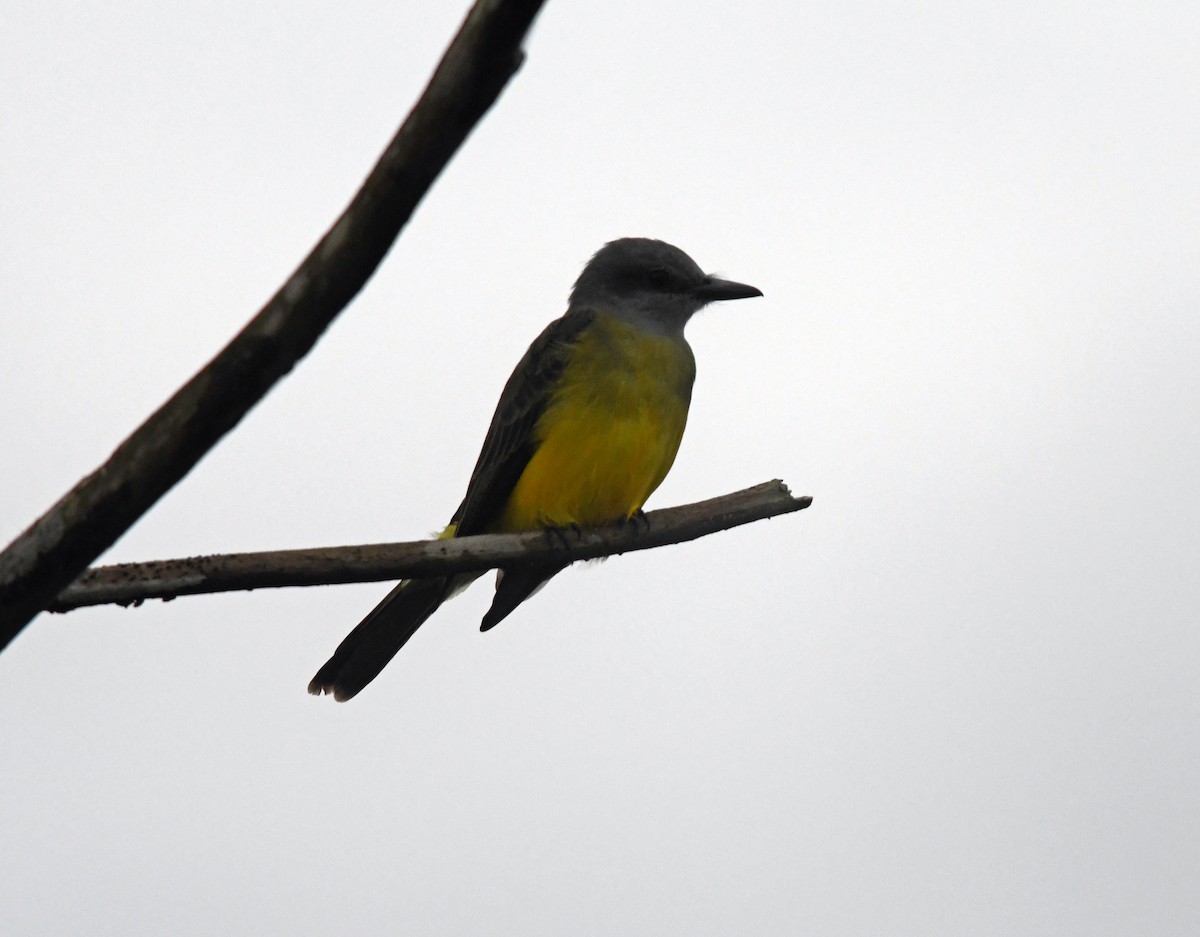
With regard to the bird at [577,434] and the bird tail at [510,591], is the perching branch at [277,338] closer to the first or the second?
the bird at [577,434]

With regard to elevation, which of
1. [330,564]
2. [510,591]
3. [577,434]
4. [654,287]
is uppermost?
[654,287]

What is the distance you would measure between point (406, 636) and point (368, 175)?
429cm

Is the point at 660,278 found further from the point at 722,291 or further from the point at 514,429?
the point at 514,429

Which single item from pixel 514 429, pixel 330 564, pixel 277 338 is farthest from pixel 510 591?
pixel 277 338

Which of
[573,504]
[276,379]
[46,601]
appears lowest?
[46,601]

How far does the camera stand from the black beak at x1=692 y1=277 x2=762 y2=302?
804 cm

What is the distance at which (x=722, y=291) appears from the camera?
8.08 meters

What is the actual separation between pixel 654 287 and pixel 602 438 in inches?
57.5

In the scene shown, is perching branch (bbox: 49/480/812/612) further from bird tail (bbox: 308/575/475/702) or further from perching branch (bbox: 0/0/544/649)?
bird tail (bbox: 308/575/475/702)

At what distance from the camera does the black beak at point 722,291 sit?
26.4 feet

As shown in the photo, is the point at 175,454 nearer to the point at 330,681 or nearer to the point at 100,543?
the point at 100,543

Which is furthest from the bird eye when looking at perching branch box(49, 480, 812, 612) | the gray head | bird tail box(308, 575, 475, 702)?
bird tail box(308, 575, 475, 702)

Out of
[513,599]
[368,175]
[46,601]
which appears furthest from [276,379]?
[513,599]

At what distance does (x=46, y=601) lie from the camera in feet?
11.7
